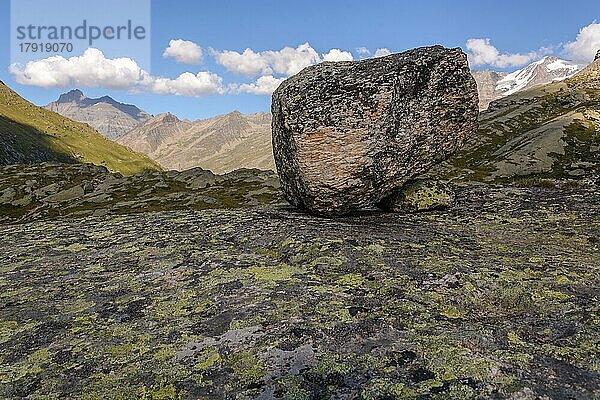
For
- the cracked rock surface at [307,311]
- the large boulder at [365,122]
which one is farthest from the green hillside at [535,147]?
the cracked rock surface at [307,311]

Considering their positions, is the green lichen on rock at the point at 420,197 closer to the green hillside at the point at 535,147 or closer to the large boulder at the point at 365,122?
the large boulder at the point at 365,122

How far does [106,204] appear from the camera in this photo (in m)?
60.8

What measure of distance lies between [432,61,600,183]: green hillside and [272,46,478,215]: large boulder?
30.4 metres

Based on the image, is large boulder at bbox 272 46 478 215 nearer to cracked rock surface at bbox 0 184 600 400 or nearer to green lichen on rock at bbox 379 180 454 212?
green lichen on rock at bbox 379 180 454 212

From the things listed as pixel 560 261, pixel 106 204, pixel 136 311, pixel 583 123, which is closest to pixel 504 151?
pixel 583 123

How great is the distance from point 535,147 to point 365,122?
9059 cm

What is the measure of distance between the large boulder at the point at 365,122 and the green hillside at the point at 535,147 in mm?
30436

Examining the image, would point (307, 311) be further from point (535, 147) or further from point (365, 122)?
point (535, 147)

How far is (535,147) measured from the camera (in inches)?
3627

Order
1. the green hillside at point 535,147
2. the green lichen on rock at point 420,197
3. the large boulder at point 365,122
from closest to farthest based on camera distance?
the large boulder at point 365,122, the green lichen on rock at point 420,197, the green hillside at point 535,147

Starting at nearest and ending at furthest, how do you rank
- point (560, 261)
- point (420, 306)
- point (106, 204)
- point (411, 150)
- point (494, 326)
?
1. point (494, 326)
2. point (420, 306)
3. point (560, 261)
4. point (411, 150)
5. point (106, 204)

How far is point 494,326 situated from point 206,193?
5886 cm

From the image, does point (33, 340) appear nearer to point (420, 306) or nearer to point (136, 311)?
point (136, 311)

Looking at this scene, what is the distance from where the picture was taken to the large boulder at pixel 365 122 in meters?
15.0
